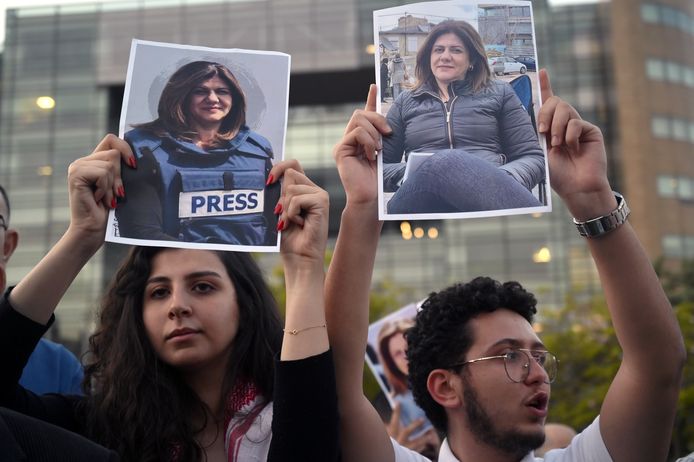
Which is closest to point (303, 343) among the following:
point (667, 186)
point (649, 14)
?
point (667, 186)

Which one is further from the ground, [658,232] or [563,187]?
[658,232]

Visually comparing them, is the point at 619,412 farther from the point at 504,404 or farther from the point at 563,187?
the point at 563,187

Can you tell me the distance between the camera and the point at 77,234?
2.80 m

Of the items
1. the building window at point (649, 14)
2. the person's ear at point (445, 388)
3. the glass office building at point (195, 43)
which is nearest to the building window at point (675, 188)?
the glass office building at point (195, 43)

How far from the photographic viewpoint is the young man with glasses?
2.75 meters

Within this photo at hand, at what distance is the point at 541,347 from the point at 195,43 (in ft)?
127

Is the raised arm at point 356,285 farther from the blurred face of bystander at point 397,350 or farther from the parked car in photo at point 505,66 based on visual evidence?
the blurred face of bystander at point 397,350

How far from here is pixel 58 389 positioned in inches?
146

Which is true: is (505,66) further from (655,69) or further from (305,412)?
(655,69)

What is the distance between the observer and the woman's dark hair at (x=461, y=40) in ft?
9.39

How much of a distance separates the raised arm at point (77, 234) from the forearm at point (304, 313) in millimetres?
591

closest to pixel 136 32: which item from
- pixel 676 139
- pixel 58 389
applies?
pixel 676 139

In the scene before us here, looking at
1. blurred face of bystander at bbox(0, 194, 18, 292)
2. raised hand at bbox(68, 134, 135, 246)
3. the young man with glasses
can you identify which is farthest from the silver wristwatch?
blurred face of bystander at bbox(0, 194, 18, 292)

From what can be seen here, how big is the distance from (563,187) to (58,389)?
2157 mm
